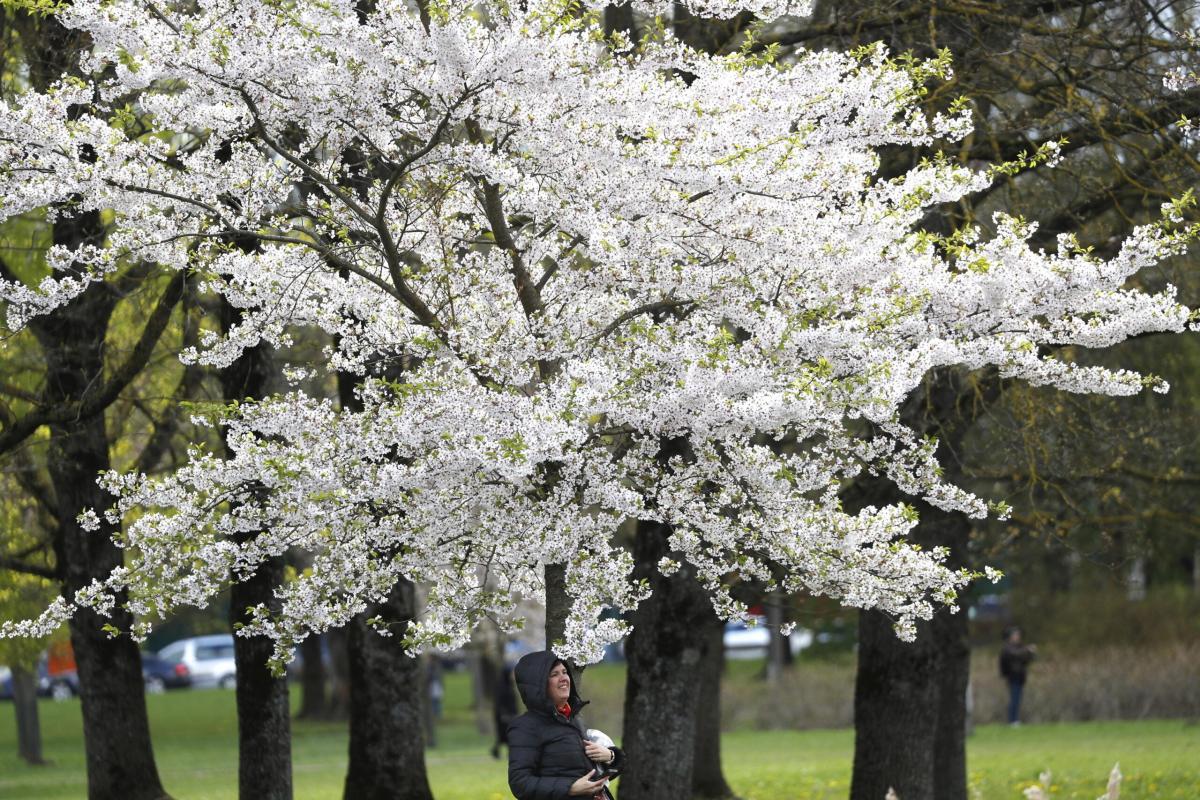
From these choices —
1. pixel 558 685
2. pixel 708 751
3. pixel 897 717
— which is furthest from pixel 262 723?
pixel 708 751

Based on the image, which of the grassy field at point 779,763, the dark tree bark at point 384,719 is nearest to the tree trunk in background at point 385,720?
the dark tree bark at point 384,719

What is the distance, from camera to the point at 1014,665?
25.6 metres

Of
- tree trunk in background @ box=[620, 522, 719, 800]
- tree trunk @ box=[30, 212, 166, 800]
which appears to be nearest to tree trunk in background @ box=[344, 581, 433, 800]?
tree trunk @ box=[30, 212, 166, 800]

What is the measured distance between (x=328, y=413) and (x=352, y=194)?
131 centimetres

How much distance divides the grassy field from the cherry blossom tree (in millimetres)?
8253

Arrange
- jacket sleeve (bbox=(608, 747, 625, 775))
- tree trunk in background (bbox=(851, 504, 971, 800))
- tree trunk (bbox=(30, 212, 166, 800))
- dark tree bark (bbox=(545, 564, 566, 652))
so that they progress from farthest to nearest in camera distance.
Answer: tree trunk (bbox=(30, 212, 166, 800)) → tree trunk in background (bbox=(851, 504, 971, 800)) → dark tree bark (bbox=(545, 564, 566, 652)) → jacket sleeve (bbox=(608, 747, 625, 775))

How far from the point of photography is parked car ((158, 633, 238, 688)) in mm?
56438

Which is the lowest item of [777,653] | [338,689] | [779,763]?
[338,689]

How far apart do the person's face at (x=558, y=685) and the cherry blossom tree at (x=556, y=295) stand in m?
1.00

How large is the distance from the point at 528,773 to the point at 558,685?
0.41m

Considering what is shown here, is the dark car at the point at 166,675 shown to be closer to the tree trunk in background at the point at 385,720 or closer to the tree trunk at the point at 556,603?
the tree trunk in background at the point at 385,720

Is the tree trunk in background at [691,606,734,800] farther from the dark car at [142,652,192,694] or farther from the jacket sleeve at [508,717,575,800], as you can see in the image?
the dark car at [142,652,192,694]

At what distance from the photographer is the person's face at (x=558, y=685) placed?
7.28 metres

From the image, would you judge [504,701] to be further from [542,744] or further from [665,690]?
[542,744]
